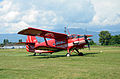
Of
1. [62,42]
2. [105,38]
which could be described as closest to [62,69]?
[62,42]

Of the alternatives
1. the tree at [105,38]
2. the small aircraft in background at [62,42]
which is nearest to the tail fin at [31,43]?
the small aircraft in background at [62,42]

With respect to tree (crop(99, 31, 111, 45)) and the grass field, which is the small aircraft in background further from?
tree (crop(99, 31, 111, 45))

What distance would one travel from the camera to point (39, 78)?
26.5 ft

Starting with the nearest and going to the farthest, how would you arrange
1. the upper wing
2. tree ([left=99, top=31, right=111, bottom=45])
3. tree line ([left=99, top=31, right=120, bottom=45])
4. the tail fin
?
the upper wing, the tail fin, tree line ([left=99, top=31, right=120, bottom=45]), tree ([left=99, top=31, right=111, bottom=45])

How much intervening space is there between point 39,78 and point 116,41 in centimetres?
12732

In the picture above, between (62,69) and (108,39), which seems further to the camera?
(108,39)

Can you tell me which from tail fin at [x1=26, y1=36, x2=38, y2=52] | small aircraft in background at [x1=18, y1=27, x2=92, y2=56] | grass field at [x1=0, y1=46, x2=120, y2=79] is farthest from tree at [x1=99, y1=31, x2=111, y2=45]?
grass field at [x1=0, y1=46, x2=120, y2=79]

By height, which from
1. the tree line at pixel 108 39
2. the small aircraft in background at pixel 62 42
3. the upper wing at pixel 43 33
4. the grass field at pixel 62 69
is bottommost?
the grass field at pixel 62 69

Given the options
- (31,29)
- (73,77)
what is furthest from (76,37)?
(73,77)

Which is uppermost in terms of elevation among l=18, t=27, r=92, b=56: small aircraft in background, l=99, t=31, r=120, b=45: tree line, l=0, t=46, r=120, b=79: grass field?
l=99, t=31, r=120, b=45: tree line

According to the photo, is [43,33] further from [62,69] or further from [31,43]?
[62,69]

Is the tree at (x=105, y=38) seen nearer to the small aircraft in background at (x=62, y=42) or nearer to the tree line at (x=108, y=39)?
the tree line at (x=108, y=39)

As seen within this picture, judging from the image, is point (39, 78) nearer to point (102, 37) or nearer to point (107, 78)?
point (107, 78)

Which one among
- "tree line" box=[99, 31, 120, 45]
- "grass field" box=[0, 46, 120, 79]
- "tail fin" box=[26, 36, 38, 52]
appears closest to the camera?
"grass field" box=[0, 46, 120, 79]
